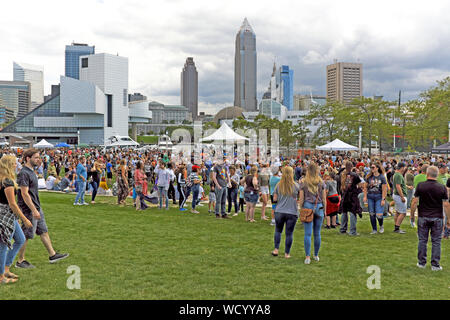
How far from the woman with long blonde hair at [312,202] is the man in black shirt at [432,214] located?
5.37 feet

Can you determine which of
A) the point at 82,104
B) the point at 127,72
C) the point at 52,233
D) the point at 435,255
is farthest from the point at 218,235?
the point at 127,72

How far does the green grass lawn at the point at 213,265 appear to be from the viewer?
203 inches

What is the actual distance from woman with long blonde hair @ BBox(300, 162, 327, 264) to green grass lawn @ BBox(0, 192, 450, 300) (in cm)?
37

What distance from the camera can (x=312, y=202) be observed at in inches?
262

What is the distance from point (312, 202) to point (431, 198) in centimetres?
193

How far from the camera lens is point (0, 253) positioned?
5.27 metres

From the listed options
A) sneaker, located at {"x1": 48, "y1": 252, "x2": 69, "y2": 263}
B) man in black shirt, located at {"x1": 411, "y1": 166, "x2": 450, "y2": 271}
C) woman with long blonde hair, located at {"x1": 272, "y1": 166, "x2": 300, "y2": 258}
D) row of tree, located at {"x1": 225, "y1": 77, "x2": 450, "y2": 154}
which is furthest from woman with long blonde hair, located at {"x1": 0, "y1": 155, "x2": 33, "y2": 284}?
row of tree, located at {"x1": 225, "y1": 77, "x2": 450, "y2": 154}

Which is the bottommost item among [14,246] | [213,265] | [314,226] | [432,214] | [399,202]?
[213,265]

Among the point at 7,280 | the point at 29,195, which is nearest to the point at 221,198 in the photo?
the point at 29,195

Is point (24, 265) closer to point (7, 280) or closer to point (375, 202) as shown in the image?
point (7, 280)

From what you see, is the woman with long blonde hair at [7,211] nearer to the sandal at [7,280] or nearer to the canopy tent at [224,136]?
the sandal at [7,280]

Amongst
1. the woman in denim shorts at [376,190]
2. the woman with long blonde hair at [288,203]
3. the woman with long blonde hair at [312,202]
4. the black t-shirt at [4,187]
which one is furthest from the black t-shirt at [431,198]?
the black t-shirt at [4,187]

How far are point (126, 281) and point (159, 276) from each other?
500 millimetres

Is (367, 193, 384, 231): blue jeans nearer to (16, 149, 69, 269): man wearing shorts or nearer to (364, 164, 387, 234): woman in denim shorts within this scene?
(364, 164, 387, 234): woman in denim shorts
